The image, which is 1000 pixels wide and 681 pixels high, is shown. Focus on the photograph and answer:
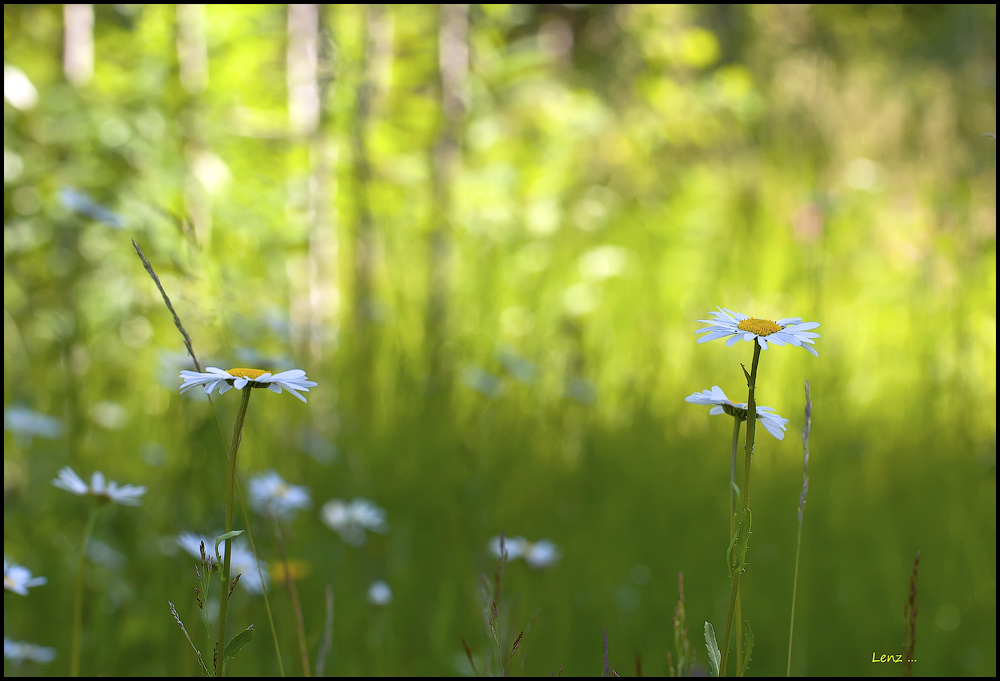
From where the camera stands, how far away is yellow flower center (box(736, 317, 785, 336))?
506 mm

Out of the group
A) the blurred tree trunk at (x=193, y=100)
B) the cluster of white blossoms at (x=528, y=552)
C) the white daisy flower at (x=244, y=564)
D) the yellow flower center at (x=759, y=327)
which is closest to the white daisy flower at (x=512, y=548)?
the cluster of white blossoms at (x=528, y=552)

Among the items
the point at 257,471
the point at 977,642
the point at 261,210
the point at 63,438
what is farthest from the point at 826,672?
the point at 261,210

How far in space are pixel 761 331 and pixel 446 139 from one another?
6.83ft

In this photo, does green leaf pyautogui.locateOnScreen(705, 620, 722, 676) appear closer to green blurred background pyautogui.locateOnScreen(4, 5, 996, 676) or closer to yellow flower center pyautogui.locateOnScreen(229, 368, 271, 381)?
yellow flower center pyautogui.locateOnScreen(229, 368, 271, 381)

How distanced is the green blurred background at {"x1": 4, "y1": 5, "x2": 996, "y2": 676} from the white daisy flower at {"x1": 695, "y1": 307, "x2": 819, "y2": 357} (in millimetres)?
561

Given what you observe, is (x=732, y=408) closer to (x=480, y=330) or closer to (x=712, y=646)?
(x=712, y=646)

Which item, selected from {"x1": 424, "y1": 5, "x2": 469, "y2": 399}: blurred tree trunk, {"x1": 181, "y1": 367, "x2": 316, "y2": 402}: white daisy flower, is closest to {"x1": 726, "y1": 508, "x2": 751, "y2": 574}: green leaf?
{"x1": 181, "y1": 367, "x2": 316, "y2": 402}: white daisy flower

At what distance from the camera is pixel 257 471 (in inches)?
54.6

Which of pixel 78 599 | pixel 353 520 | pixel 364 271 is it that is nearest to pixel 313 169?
pixel 364 271

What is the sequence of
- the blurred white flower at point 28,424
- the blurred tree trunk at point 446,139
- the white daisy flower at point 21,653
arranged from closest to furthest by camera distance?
the white daisy flower at point 21,653 → the blurred white flower at point 28,424 → the blurred tree trunk at point 446,139

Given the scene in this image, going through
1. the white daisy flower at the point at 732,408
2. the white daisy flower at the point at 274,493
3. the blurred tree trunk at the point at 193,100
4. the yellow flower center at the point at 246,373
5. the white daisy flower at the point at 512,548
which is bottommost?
the white daisy flower at the point at 512,548

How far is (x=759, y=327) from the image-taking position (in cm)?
51

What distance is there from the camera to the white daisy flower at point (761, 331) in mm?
477

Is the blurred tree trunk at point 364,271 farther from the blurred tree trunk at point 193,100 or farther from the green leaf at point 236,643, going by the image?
the green leaf at point 236,643
